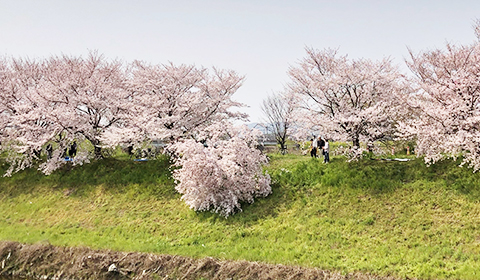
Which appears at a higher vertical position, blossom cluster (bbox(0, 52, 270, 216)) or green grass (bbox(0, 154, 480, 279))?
blossom cluster (bbox(0, 52, 270, 216))

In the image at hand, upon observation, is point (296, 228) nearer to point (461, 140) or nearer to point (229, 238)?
point (229, 238)

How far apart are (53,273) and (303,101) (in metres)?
14.7

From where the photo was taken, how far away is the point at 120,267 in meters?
Result: 13.1

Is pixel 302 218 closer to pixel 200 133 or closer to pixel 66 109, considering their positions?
pixel 200 133

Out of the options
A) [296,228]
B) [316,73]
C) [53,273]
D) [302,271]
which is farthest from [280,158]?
[53,273]

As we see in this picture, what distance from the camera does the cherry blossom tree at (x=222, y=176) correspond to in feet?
55.1

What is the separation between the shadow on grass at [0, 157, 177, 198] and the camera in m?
20.4

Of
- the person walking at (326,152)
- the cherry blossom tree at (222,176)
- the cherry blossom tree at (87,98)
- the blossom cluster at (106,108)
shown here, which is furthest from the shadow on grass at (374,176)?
the cherry blossom tree at (87,98)

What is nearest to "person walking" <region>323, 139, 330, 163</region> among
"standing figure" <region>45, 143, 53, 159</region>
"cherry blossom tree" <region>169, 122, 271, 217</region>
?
"cherry blossom tree" <region>169, 122, 271, 217</region>

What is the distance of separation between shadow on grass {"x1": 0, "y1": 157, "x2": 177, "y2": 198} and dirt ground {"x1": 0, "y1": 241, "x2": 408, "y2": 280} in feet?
19.6

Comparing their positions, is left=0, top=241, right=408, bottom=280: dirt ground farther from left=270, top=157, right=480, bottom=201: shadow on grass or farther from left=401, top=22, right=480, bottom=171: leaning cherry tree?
left=401, top=22, right=480, bottom=171: leaning cherry tree

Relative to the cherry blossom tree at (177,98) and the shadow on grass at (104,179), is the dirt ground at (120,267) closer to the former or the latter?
the shadow on grass at (104,179)

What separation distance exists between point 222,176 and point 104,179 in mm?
8482

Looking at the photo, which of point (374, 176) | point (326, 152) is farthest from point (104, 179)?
point (374, 176)
